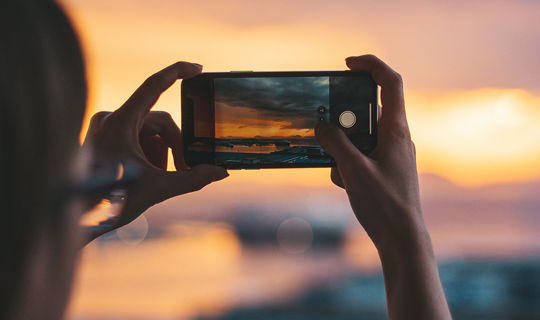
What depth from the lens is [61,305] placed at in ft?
0.88

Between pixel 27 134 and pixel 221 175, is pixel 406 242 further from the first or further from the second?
pixel 27 134

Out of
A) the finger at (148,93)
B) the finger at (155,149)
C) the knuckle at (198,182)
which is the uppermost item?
the finger at (148,93)

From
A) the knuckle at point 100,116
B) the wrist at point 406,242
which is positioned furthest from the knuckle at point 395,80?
the knuckle at point 100,116

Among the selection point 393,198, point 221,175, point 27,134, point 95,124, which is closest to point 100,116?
point 95,124

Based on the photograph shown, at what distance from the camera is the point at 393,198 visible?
78 cm

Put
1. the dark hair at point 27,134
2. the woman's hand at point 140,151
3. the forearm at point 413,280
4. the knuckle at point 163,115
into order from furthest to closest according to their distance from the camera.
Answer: the knuckle at point 163,115
the woman's hand at point 140,151
the forearm at point 413,280
the dark hair at point 27,134

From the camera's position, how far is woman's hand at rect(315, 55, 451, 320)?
0.63 m

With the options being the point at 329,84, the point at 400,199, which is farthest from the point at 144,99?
the point at 400,199

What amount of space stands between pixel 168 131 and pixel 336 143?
12.9 inches

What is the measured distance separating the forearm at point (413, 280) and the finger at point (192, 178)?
0.32 metres

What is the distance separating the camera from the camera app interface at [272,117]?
956 millimetres

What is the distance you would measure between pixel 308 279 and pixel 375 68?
68.0 ft

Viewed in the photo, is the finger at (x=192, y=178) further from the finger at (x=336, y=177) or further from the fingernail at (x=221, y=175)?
the finger at (x=336, y=177)

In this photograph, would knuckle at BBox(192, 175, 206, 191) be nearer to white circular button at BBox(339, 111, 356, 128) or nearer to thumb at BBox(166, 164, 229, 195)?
thumb at BBox(166, 164, 229, 195)
